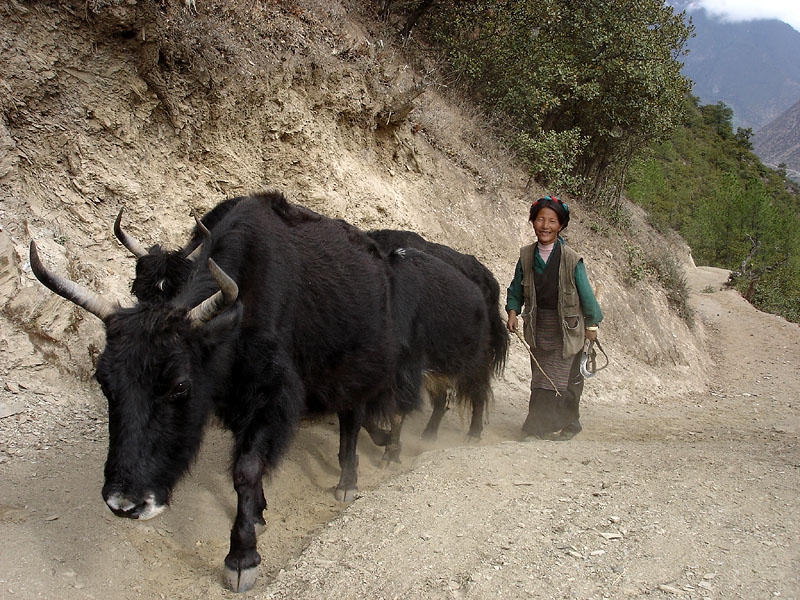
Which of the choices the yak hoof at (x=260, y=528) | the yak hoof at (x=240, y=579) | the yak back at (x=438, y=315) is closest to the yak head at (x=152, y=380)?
the yak hoof at (x=240, y=579)

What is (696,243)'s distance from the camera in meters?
25.0

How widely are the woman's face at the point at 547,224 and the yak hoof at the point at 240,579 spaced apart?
11.8ft

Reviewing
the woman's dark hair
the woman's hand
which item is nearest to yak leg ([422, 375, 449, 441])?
the woman's hand

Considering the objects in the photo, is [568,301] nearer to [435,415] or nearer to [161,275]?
[435,415]

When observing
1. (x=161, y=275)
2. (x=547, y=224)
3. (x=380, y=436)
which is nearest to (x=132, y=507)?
(x=161, y=275)

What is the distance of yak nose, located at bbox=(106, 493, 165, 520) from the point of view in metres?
2.72

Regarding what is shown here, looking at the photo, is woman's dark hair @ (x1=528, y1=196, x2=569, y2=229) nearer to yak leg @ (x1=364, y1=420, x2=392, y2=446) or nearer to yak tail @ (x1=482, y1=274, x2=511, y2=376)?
yak tail @ (x1=482, y1=274, x2=511, y2=376)

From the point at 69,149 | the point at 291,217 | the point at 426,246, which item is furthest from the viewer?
the point at 426,246

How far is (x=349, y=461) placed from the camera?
4594 mm

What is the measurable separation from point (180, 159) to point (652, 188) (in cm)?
2227

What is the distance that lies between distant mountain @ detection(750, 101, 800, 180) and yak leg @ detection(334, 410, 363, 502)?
92426mm

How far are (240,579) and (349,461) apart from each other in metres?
1.46

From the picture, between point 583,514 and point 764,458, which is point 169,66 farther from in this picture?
point 764,458

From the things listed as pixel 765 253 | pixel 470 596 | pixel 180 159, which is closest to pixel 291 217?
pixel 470 596
